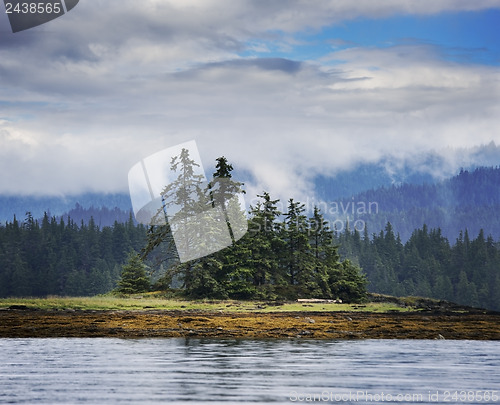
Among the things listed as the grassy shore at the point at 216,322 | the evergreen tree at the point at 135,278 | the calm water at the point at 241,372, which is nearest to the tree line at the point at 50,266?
the evergreen tree at the point at 135,278

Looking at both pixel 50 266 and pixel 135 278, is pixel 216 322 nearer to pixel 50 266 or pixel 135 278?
pixel 135 278

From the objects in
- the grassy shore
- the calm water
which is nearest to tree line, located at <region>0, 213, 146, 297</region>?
the grassy shore

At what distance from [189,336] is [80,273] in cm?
14046

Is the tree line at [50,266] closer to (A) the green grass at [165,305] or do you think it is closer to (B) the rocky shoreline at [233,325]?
(A) the green grass at [165,305]

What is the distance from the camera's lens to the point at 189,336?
3941 centimetres

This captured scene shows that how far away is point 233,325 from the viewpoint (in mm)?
43625

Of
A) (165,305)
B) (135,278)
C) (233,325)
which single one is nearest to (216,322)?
(233,325)

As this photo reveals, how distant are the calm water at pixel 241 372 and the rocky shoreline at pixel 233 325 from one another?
4075mm

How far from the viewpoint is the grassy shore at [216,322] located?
131ft

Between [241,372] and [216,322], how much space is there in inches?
796

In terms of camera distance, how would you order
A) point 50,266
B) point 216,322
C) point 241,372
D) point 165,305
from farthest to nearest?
point 50,266 → point 165,305 → point 216,322 → point 241,372

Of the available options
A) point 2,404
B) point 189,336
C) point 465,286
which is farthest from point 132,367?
point 465,286

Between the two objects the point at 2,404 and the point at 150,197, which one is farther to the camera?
the point at 150,197

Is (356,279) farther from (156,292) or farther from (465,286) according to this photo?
(465,286)
